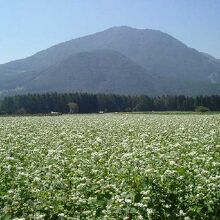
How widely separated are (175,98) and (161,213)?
129782 mm

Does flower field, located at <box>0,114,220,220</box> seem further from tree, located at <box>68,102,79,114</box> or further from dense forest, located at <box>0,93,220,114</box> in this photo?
tree, located at <box>68,102,79,114</box>

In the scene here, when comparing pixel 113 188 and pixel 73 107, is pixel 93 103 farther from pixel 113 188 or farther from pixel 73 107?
pixel 113 188

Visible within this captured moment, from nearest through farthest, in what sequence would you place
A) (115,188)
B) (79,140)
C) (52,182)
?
(115,188)
(52,182)
(79,140)

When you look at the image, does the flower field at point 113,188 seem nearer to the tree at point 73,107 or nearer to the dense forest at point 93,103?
the dense forest at point 93,103

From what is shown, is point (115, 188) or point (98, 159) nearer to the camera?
point (115, 188)

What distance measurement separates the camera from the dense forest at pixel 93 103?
414ft

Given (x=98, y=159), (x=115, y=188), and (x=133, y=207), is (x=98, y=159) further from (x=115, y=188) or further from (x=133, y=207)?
(x=133, y=207)

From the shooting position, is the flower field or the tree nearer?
the flower field

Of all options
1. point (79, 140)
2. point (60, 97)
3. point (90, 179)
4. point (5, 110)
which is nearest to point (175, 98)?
point (60, 97)

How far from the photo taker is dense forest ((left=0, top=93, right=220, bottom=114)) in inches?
4968

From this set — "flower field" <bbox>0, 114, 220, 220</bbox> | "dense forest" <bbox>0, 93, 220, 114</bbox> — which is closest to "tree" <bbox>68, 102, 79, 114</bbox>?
"dense forest" <bbox>0, 93, 220, 114</bbox>

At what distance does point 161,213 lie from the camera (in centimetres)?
1024

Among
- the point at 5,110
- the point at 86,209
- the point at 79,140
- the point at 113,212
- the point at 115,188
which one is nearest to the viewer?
the point at 113,212

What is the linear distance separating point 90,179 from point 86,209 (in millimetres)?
1872
